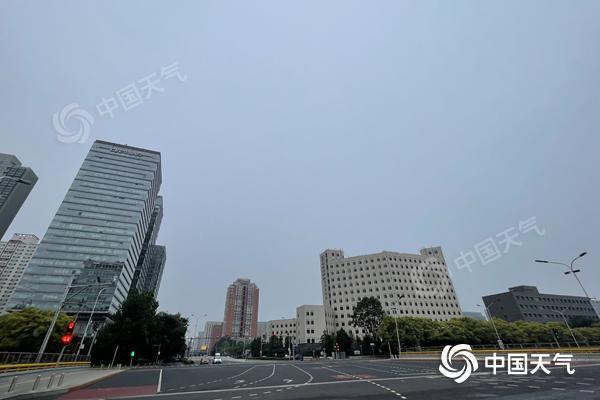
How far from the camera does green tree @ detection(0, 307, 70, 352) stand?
154 ft

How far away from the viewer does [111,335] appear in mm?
52531

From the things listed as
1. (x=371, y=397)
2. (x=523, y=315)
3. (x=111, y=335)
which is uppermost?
(x=523, y=315)

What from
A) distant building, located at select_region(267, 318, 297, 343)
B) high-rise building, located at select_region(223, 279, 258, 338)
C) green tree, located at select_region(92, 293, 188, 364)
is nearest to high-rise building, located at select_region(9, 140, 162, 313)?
green tree, located at select_region(92, 293, 188, 364)

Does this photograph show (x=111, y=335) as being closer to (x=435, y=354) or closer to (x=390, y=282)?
(x=435, y=354)

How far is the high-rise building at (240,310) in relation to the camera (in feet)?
616

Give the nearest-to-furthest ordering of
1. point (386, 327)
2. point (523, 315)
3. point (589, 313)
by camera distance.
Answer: point (386, 327) < point (523, 315) < point (589, 313)

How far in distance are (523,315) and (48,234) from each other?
188331mm

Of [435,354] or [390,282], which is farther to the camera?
[390,282]

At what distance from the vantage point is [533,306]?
396ft

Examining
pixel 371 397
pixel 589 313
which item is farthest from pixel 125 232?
pixel 589 313

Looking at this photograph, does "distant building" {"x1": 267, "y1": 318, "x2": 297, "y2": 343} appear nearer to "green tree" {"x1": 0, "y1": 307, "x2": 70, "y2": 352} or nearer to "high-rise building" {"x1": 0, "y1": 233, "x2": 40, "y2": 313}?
"green tree" {"x1": 0, "y1": 307, "x2": 70, "y2": 352}

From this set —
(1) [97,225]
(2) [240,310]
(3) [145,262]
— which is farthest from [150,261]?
(1) [97,225]

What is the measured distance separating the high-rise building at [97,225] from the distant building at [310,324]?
76910mm

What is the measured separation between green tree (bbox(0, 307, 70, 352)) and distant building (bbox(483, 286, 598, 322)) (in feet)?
445
